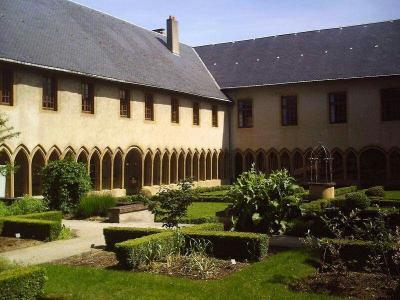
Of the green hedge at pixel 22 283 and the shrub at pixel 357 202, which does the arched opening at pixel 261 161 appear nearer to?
the shrub at pixel 357 202

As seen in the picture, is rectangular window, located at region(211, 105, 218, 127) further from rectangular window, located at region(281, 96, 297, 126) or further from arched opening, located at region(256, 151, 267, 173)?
rectangular window, located at region(281, 96, 297, 126)

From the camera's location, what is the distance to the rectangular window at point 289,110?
3108 cm

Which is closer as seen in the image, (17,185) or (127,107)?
(17,185)

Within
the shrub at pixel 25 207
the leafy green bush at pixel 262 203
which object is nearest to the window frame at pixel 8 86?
the shrub at pixel 25 207

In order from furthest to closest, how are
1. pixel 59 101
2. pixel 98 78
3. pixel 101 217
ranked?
pixel 98 78 → pixel 59 101 → pixel 101 217

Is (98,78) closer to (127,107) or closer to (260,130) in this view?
(127,107)

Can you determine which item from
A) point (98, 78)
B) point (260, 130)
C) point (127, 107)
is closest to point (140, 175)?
point (127, 107)

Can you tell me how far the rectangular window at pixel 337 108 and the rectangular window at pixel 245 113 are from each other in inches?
208

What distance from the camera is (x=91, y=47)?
23.7m

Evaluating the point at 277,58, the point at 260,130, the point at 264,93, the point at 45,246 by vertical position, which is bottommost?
the point at 45,246

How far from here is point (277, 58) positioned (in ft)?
107

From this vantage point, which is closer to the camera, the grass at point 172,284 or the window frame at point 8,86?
the grass at point 172,284

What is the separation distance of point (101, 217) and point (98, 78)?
285 inches

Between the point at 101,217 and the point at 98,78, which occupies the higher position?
the point at 98,78
